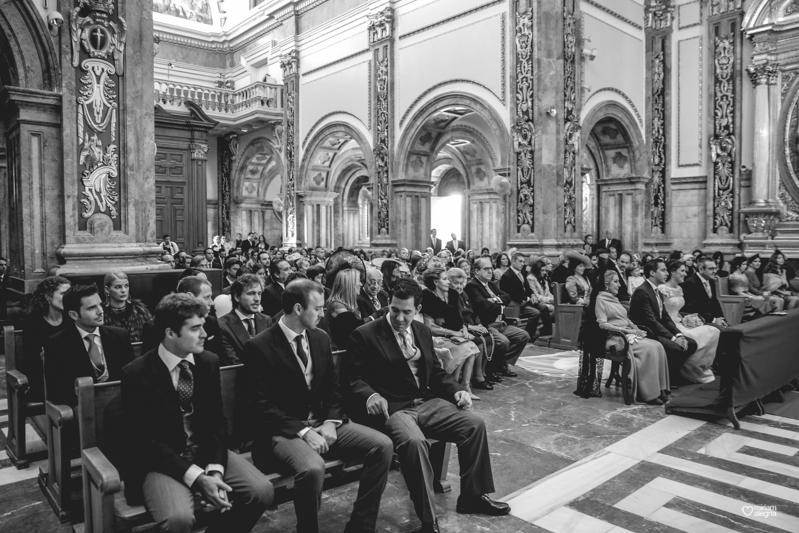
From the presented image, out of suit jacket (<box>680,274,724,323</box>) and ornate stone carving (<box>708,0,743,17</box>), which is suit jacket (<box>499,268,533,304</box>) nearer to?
suit jacket (<box>680,274,724,323</box>)

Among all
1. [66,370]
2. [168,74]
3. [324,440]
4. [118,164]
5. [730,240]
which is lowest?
[324,440]

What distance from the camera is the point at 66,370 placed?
3.43 meters

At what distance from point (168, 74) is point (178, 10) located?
281 cm

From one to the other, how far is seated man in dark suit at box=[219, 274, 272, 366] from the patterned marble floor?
43.8 inches

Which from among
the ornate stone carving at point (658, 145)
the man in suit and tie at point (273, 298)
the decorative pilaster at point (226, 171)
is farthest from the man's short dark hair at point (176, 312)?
the decorative pilaster at point (226, 171)

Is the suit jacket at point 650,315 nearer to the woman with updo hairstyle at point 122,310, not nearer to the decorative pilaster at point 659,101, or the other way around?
the woman with updo hairstyle at point 122,310

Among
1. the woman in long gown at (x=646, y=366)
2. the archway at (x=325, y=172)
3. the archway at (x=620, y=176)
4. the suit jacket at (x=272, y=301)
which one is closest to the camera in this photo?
the woman in long gown at (x=646, y=366)

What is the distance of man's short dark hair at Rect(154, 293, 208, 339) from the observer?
265 cm

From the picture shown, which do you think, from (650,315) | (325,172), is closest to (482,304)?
(650,315)

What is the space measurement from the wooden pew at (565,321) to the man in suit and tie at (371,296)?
3187mm

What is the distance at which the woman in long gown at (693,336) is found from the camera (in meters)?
6.13

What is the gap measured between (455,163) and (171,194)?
30.8 feet

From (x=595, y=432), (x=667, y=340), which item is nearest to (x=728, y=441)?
(x=595, y=432)

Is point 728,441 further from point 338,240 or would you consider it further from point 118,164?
point 338,240
